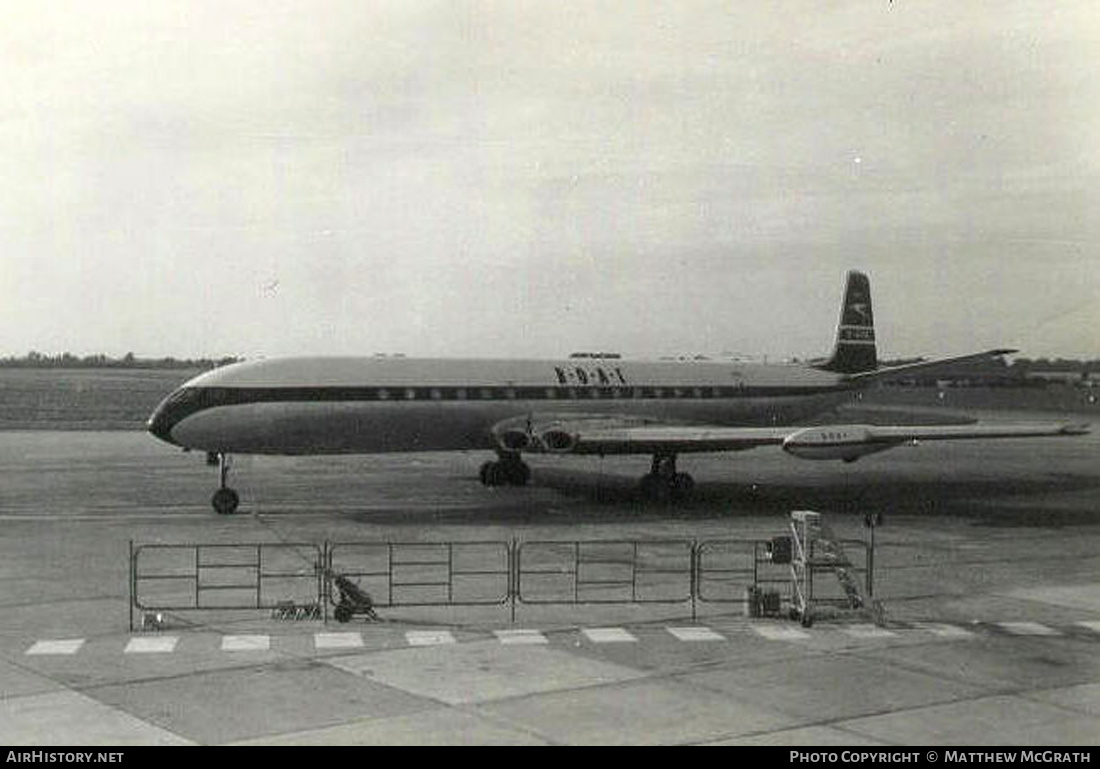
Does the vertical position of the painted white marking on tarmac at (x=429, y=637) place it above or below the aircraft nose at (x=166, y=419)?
below

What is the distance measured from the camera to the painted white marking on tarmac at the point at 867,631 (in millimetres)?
15078

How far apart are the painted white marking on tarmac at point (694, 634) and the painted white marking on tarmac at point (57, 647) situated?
256 inches

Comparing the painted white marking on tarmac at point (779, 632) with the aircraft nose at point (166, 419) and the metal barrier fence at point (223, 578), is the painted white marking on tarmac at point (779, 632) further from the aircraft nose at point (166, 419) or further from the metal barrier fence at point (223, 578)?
the aircraft nose at point (166, 419)

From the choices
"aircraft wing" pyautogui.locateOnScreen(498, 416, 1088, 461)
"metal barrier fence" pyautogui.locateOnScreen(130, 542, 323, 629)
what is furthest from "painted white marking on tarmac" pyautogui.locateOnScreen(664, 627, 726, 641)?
"aircraft wing" pyautogui.locateOnScreen(498, 416, 1088, 461)

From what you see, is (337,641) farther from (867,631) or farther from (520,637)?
(867,631)

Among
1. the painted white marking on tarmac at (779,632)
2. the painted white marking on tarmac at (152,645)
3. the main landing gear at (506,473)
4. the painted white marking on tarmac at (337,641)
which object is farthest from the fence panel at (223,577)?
the main landing gear at (506,473)

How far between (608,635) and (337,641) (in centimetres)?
300

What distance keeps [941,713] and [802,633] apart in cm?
368

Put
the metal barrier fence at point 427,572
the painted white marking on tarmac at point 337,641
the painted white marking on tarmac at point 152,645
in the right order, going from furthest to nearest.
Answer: the metal barrier fence at point 427,572 < the painted white marking on tarmac at point 337,641 < the painted white marking on tarmac at point 152,645

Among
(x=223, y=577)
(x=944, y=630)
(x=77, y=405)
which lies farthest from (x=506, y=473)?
(x=77, y=405)

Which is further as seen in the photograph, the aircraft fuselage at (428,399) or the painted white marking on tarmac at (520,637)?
the aircraft fuselage at (428,399)

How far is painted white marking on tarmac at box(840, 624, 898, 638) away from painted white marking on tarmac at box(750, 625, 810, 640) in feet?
1.78

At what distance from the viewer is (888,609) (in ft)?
55.7

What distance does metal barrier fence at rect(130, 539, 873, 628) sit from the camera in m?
17.0
